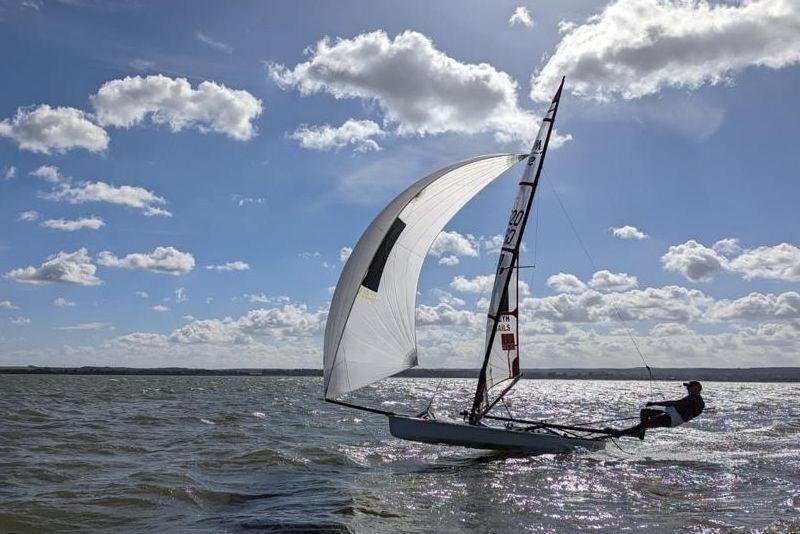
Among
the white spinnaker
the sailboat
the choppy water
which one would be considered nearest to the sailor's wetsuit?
the choppy water

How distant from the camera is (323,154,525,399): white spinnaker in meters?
15.2

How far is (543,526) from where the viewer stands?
1081 centimetres

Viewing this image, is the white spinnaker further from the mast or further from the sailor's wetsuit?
the sailor's wetsuit

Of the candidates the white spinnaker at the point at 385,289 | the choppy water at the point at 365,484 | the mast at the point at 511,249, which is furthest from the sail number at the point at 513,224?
the choppy water at the point at 365,484

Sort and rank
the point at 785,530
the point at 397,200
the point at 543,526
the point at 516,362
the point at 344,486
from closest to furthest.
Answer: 1. the point at 785,530
2. the point at 543,526
3. the point at 344,486
4. the point at 397,200
5. the point at 516,362

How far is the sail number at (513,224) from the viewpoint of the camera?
18578 mm

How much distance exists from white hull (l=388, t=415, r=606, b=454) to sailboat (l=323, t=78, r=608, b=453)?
25mm

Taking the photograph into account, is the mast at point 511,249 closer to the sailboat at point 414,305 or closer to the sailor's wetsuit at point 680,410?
the sailboat at point 414,305

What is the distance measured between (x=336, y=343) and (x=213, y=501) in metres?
4.31

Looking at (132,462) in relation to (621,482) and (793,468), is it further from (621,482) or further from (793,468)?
(793,468)

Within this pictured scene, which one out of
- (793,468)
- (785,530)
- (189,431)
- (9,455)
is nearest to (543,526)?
(785,530)

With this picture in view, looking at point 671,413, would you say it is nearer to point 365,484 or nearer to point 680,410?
point 680,410

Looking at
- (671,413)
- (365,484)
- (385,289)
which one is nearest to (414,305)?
(385,289)

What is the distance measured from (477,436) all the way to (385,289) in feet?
14.5
